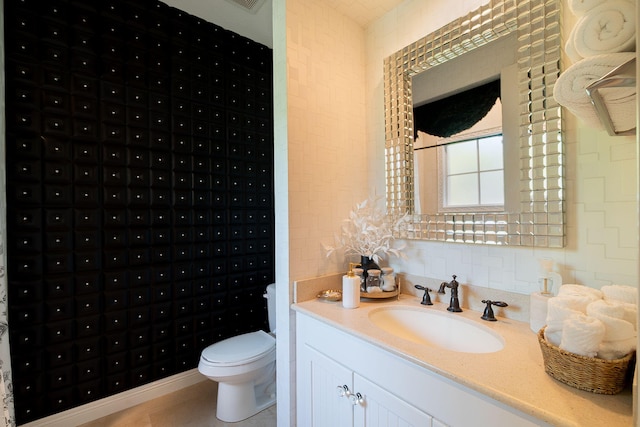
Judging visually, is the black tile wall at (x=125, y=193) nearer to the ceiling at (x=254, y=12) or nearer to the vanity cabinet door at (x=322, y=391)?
the ceiling at (x=254, y=12)

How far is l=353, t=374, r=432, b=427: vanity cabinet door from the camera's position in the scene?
88 centimetres

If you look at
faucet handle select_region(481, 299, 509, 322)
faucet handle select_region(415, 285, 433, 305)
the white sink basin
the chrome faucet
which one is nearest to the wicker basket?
the white sink basin

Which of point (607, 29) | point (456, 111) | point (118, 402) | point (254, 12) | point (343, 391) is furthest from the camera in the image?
point (254, 12)

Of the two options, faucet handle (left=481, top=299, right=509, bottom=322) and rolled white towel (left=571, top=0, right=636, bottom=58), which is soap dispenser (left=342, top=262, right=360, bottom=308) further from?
rolled white towel (left=571, top=0, right=636, bottom=58)

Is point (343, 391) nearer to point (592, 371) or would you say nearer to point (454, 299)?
point (454, 299)

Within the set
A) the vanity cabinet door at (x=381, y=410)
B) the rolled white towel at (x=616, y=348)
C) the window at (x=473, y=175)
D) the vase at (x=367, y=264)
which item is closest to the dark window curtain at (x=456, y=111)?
the window at (x=473, y=175)

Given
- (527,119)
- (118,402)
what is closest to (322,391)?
(527,119)

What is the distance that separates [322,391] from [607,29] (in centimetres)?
145

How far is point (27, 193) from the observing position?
1.58 meters

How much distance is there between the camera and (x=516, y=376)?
76cm

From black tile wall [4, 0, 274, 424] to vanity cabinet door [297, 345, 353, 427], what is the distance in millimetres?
1189

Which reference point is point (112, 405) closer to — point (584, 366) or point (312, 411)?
point (312, 411)

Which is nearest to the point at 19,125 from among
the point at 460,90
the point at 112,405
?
the point at 112,405

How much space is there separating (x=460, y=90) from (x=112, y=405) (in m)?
2.76
